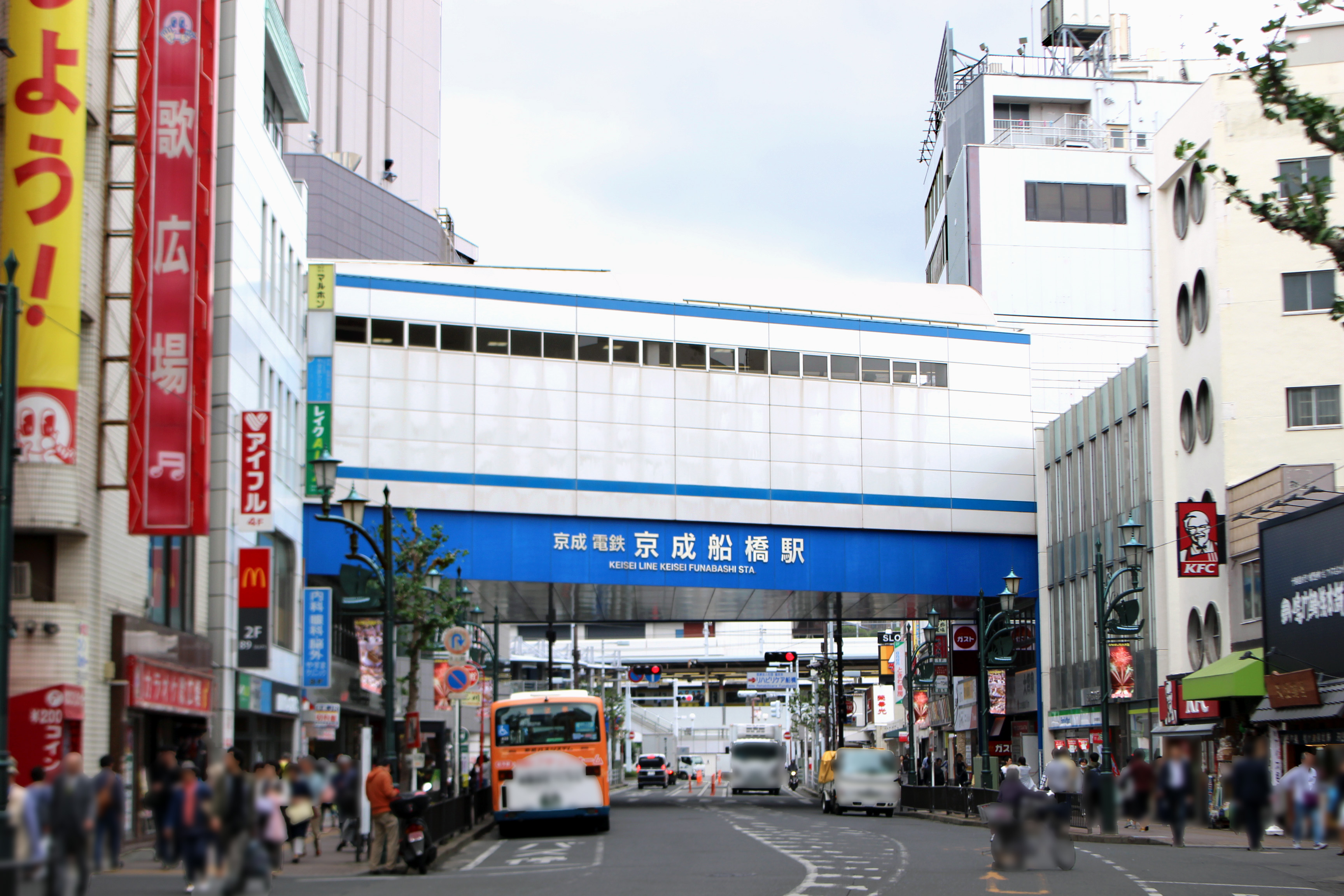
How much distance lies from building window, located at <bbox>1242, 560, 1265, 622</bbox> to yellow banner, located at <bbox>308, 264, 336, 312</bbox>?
42.0m

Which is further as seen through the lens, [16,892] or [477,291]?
[477,291]

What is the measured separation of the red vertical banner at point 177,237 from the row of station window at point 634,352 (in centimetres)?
6004

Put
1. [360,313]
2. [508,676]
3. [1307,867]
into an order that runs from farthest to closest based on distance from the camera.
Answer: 1. [508,676]
2. [360,313]
3. [1307,867]

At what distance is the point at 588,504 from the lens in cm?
7606

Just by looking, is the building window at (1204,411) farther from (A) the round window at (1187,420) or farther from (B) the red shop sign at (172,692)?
(B) the red shop sign at (172,692)

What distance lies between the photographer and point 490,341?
7612 cm

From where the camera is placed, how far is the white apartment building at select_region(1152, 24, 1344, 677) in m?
48.5

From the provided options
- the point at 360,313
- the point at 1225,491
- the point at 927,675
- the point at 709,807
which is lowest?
the point at 709,807

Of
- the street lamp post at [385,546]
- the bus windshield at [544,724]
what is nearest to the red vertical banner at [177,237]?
the street lamp post at [385,546]

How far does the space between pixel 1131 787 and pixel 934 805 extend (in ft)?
222

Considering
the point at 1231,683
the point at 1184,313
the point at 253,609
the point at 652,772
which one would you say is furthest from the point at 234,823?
the point at 652,772

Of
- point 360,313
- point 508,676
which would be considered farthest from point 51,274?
point 508,676

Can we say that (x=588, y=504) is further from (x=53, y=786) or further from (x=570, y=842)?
(x=53, y=786)

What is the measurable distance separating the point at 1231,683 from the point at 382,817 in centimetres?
1136
